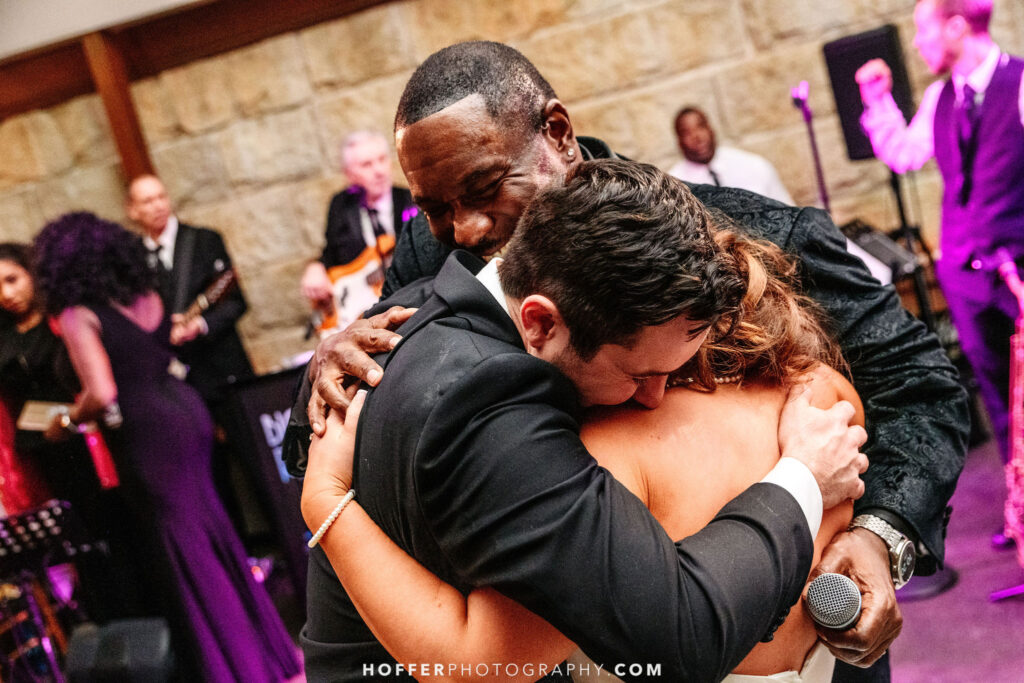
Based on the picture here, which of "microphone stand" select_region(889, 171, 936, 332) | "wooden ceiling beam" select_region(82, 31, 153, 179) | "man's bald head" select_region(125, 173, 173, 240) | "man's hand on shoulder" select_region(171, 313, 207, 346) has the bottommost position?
"microphone stand" select_region(889, 171, 936, 332)

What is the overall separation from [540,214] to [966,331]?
3.38 metres

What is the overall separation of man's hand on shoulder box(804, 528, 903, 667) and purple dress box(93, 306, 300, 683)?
3034mm

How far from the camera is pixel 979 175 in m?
3.93

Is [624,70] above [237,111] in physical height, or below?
below

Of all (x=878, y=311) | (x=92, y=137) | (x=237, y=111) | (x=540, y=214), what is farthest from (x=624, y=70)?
(x=540, y=214)

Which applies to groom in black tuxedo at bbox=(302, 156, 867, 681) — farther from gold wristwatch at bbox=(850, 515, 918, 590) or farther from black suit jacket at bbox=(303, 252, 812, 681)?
gold wristwatch at bbox=(850, 515, 918, 590)

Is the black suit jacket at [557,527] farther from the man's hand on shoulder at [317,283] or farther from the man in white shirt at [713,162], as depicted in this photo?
the man in white shirt at [713,162]

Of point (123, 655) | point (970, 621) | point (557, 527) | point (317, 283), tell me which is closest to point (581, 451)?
point (557, 527)

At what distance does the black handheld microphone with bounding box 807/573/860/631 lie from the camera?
4.28 ft

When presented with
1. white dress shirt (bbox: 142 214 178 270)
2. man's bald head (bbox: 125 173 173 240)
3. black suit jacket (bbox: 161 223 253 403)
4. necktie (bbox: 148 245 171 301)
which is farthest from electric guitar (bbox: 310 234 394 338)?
man's bald head (bbox: 125 173 173 240)

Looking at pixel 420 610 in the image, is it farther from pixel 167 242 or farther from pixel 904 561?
pixel 167 242

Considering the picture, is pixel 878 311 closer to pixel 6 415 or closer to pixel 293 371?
pixel 293 371

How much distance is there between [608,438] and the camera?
1263 mm

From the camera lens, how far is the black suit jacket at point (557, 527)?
1.05 metres
